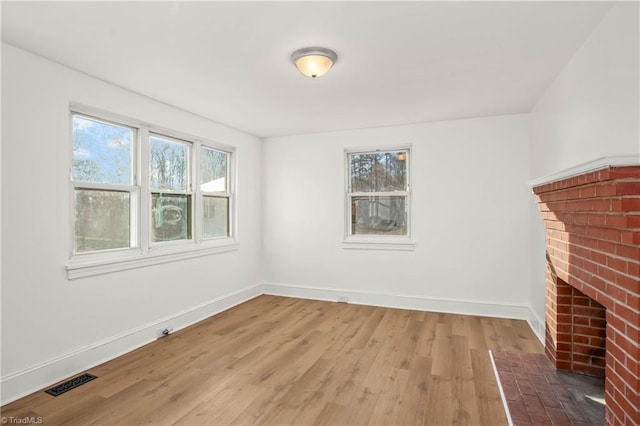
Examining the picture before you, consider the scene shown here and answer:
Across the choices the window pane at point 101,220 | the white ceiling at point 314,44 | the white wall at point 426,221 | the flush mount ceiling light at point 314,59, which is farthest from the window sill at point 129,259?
the flush mount ceiling light at point 314,59

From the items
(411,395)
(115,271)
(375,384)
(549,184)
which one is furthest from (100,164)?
(549,184)

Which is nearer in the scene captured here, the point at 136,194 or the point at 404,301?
the point at 136,194

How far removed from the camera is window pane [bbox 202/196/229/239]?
4.43 metres

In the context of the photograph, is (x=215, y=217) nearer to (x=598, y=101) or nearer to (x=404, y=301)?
(x=404, y=301)

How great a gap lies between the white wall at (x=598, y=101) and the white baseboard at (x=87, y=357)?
3.69 metres

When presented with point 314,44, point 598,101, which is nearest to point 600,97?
point 598,101

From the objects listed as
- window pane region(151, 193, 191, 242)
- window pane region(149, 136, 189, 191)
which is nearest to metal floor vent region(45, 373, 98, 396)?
window pane region(151, 193, 191, 242)

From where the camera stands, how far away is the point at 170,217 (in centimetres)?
389

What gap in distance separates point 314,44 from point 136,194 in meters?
2.29

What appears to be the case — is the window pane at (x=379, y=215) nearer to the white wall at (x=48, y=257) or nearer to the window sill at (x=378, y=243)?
the window sill at (x=378, y=243)

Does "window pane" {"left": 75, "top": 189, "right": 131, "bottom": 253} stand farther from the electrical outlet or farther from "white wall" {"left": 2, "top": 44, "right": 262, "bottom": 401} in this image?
the electrical outlet

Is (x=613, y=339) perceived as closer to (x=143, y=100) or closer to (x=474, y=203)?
(x=474, y=203)

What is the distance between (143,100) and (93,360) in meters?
2.41

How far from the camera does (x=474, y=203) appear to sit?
4312 millimetres
